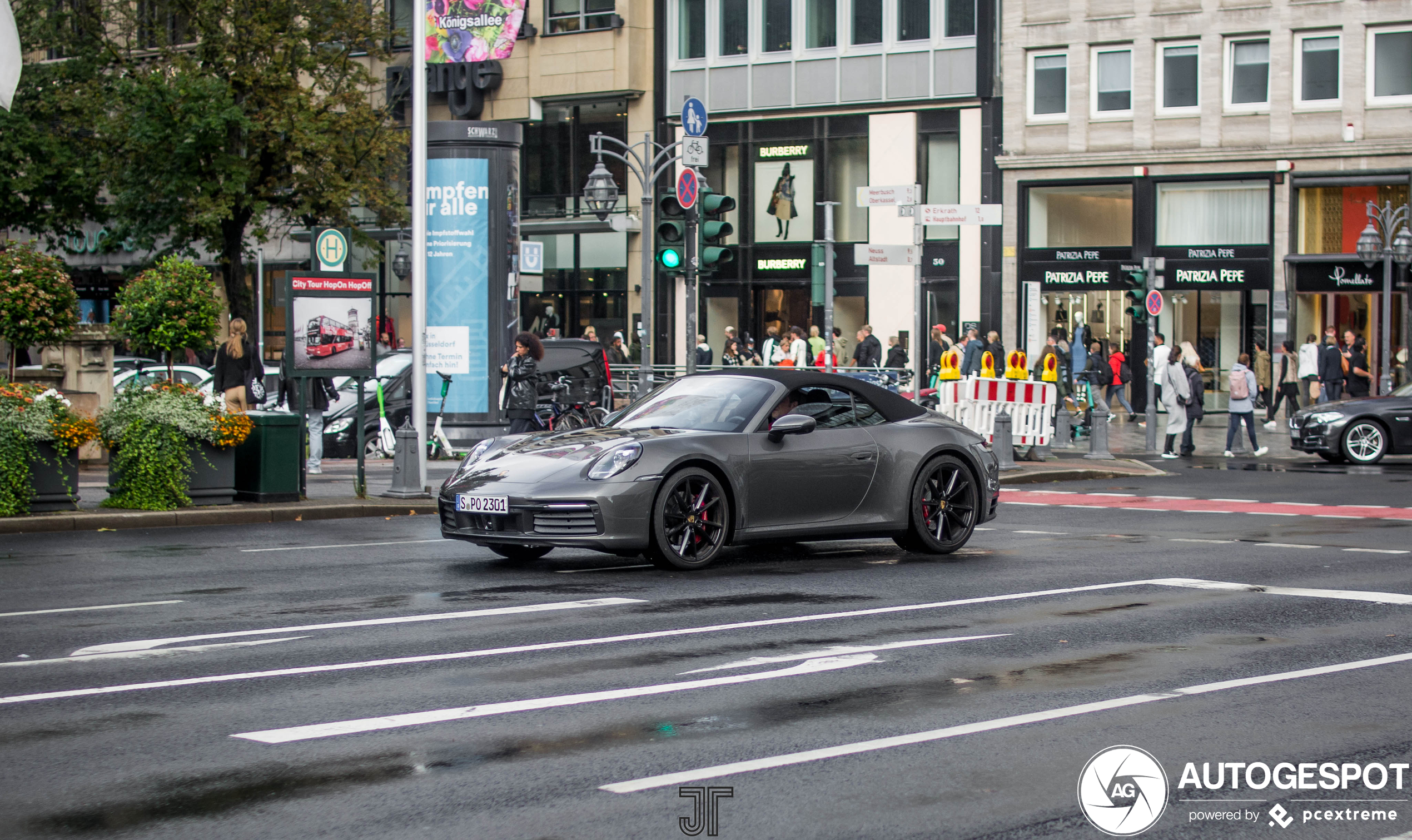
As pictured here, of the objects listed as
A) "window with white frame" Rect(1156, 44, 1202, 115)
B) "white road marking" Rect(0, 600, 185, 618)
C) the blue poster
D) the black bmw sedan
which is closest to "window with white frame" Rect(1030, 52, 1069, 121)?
"window with white frame" Rect(1156, 44, 1202, 115)

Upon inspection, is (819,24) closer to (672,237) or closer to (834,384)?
(672,237)

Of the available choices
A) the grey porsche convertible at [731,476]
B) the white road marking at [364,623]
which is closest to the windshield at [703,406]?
the grey porsche convertible at [731,476]

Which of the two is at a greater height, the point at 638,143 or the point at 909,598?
the point at 638,143

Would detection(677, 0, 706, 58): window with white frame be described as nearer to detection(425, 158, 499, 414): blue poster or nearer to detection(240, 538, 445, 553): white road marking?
detection(425, 158, 499, 414): blue poster

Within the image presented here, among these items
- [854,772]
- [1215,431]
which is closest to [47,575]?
[854,772]

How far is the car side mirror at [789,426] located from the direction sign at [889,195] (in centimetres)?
1044

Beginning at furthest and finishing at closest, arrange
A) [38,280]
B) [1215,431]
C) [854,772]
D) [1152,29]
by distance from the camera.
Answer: [1152,29] < [1215,431] < [38,280] < [854,772]

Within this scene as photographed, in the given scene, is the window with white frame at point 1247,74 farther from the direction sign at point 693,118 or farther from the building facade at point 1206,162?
the direction sign at point 693,118

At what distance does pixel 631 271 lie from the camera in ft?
153

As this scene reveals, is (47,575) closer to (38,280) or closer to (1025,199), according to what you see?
(38,280)

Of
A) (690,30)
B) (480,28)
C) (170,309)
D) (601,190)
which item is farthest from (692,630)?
(690,30)

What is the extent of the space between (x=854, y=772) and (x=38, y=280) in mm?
15873

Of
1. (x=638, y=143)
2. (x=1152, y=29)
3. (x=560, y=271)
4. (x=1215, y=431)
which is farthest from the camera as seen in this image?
(x=560, y=271)

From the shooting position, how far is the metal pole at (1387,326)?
33.9 meters
